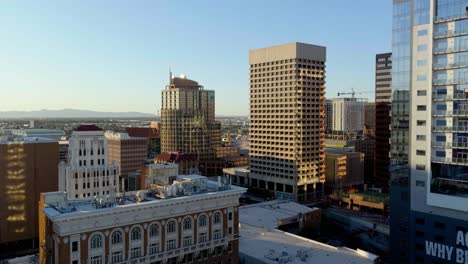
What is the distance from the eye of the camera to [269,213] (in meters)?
113

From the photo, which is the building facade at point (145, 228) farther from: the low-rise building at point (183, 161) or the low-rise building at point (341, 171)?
the low-rise building at point (341, 171)

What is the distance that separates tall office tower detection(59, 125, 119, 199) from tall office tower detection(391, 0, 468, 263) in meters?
61.7

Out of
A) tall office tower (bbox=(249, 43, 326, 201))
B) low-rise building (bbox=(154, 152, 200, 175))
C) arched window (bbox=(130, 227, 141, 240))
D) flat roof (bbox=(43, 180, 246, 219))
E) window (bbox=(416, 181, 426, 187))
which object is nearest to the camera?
flat roof (bbox=(43, 180, 246, 219))

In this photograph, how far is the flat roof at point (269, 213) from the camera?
335 feet

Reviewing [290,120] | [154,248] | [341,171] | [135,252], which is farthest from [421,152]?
[341,171]

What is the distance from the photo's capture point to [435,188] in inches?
2874

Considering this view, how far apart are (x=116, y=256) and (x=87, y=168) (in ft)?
152

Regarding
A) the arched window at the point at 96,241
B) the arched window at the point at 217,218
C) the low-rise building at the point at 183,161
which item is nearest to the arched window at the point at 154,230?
the arched window at the point at 96,241

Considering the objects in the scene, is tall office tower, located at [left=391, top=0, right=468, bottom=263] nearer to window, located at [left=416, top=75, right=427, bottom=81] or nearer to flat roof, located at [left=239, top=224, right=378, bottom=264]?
window, located at [left=416, top=75, right=427, bottom=81]

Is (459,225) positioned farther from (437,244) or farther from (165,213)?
(165,213)

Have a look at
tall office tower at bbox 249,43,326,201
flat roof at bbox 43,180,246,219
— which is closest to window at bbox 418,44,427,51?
flat roof at bbox 43,180,246,219

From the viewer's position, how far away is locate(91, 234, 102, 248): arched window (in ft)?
172

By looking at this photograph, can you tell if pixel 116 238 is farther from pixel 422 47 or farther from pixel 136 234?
pixel 422 47

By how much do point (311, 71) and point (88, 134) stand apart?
91.3 metres
